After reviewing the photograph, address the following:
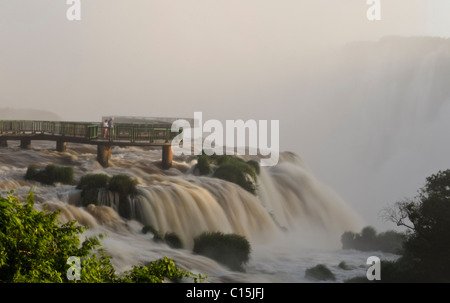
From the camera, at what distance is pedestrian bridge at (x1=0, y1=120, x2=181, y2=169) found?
148 feet

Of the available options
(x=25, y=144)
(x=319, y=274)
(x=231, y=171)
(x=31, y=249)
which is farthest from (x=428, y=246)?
(x=25, y=144)

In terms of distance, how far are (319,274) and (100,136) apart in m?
21.6

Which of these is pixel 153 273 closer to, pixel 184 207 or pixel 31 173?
pixel 184 207

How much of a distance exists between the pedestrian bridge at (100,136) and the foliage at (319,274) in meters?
16.6

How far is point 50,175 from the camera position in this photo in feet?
113

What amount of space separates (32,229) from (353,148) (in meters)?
178

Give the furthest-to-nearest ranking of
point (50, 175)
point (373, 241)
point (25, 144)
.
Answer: point (25, 144) → point (373, 241) → point (50, 175)

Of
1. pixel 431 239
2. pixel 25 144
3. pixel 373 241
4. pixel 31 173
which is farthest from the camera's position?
pixel 25 144

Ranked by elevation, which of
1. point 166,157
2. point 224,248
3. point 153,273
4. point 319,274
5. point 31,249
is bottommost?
point 319,274

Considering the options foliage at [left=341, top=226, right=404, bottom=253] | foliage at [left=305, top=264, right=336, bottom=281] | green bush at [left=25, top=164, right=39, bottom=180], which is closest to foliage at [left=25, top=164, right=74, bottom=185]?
green bush at [left=25, top=164, right=39, bottom=180]

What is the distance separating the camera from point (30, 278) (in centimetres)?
1244

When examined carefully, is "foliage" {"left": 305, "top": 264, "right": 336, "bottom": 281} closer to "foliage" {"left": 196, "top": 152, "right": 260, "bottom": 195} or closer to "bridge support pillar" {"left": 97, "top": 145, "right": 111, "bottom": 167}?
"foliage" {"left": 196, "top": 152, "right": 260, "bottom": 195}

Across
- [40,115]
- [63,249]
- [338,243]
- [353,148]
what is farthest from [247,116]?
[63,249]

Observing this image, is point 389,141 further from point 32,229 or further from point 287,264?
point 32,229
